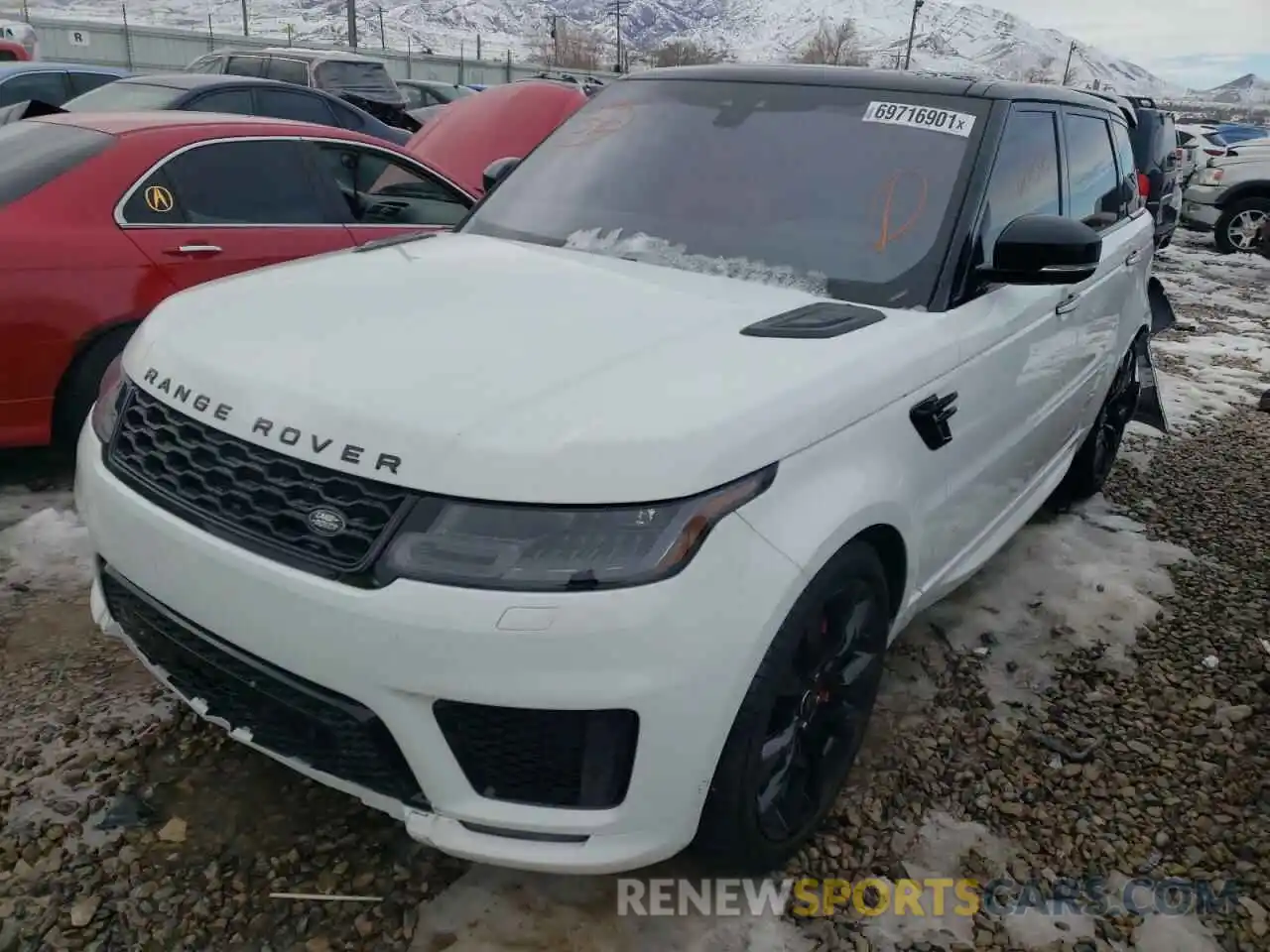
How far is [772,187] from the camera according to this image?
292 centimetres

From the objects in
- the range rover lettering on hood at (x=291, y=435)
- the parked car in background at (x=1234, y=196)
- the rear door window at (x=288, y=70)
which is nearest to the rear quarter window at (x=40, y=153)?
the range rover lettering on hood at (x=291, y=435)

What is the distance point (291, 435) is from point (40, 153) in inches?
123

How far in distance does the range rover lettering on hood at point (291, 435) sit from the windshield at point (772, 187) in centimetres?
130

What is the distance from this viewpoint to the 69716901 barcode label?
293 centimetres

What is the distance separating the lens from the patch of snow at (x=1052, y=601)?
136 inches

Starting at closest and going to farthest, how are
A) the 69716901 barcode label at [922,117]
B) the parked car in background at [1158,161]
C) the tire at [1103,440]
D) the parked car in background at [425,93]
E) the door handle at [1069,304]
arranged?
the 69716901 barcode label at [922,117] → the door handle at [1069,304] → the tire at [1103,440] → the parked car in background at [1158,161] → the parked car in background at [425,93]

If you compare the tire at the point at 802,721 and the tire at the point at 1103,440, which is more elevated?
the tire at the point at 802,721

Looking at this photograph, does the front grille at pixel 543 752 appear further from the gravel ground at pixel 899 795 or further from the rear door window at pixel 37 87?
the rear door window at pixel 37 87

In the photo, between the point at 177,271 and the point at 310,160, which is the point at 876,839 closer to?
the point at 177,271

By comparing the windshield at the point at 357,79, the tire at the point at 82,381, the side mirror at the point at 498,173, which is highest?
the side mirror at the point at 498,173

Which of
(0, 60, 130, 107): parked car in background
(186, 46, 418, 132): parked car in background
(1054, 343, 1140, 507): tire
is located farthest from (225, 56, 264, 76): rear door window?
(1054, 343, 1140, 507): tire

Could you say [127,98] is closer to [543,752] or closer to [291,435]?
[291,435]

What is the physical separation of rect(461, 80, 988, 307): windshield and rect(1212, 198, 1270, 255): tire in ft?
40.6

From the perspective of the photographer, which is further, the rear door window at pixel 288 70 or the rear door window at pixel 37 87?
the rear door window at pixel 288 70
